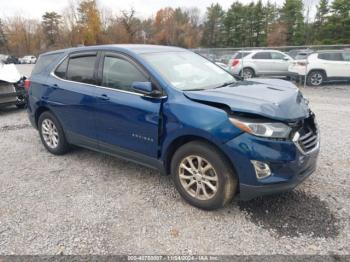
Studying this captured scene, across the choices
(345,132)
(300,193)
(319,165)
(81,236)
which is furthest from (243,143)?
(345,132)

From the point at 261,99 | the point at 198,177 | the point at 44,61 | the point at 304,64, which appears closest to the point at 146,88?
the point at 198,177

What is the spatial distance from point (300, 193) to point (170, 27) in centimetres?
6612

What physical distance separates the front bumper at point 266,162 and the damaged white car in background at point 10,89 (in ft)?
24.4

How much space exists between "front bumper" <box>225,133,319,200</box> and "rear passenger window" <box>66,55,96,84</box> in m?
2.27

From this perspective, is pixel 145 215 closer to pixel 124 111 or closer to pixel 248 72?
pixel 124 111

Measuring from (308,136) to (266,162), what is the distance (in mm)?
656

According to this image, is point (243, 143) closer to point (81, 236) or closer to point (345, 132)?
point (81, 236)

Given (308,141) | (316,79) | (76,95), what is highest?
(76,95)

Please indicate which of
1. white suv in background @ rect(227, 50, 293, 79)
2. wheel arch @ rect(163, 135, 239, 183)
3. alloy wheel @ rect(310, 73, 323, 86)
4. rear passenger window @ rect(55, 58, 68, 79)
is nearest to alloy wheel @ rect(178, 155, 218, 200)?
wheel arch @ rect(163, 135, 239, 183)

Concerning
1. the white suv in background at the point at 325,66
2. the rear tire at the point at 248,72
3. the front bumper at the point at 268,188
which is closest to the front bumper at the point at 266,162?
the front bumper at the point at 268,188

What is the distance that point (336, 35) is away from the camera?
4109 cm

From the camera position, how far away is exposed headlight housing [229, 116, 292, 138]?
8.57 ft

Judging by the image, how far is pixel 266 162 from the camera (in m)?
2.61

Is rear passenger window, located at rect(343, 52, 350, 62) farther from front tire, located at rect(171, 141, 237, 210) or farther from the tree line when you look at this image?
the tree line
